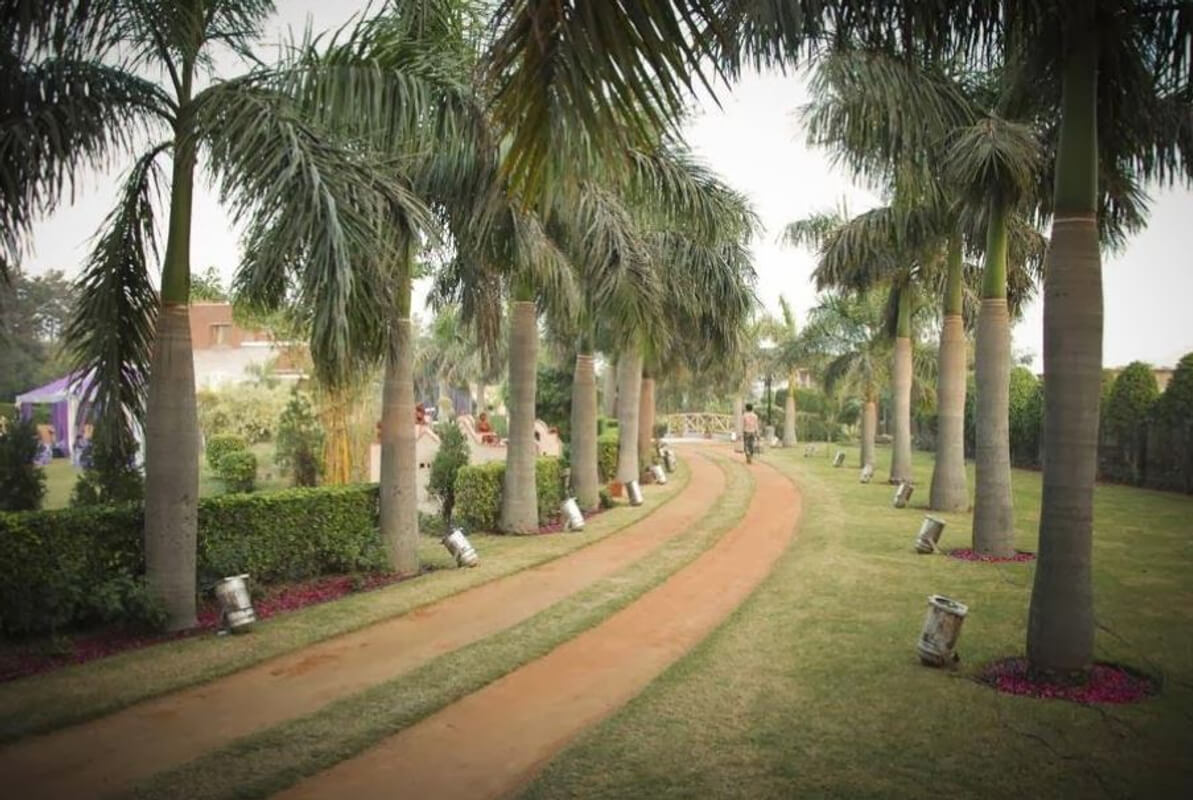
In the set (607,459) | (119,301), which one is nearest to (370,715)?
(119,301)

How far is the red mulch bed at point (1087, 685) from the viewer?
228 inches

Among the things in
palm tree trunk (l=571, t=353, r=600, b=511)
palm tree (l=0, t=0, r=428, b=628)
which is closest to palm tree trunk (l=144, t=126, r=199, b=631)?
palm tree (l=0, t=0, r=428, b=628)

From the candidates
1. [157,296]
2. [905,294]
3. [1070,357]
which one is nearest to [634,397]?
[905,294]

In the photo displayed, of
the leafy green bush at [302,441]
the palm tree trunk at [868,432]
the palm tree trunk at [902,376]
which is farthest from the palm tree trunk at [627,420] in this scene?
the palm tree trunk at [868,432]

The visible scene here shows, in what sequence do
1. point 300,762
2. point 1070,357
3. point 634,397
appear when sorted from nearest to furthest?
point 300,762 < point 1070,357 < point 634,397

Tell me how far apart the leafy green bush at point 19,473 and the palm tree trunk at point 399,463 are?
4850 millimetres

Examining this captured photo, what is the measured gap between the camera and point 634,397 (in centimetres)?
1988

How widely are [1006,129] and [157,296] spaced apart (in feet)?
31.4

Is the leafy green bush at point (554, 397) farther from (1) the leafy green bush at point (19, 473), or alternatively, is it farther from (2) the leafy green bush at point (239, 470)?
(1) the leafy green bush at point (19, 473)

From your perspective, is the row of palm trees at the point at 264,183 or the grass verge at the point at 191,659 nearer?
the grass verge at the point at 191,659

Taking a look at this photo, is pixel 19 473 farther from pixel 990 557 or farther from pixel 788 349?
pixel 788 349

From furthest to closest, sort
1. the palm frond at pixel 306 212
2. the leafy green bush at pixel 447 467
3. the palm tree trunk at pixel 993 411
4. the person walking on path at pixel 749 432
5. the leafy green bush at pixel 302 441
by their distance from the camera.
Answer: the person walking on path at pixel 749 432 → the leafy green bush at pixel 302 441 → the leafy green bush at pixel 447 467 → the palm tree trunk at pixel 993 411 → the palm frond at pixel 306 212

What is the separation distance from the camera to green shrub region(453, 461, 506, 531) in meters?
14.3

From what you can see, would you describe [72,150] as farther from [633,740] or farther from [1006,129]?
[1006,129]
